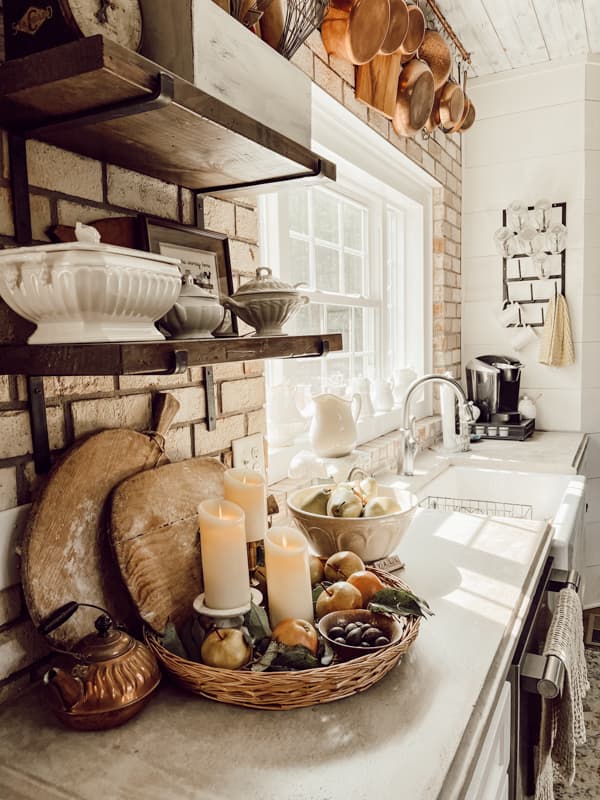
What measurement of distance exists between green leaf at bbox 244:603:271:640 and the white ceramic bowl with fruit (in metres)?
0.36

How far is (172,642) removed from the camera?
952mm

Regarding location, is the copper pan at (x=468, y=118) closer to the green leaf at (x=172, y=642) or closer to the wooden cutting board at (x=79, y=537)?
the wooden cutting board at (x=79, y=537)

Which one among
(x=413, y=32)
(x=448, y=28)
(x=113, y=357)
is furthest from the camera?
(x=448, y=28)

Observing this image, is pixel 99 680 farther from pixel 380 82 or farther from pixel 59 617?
pixel 380 82

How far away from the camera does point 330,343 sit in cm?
121

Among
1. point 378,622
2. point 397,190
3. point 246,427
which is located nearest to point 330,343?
point 246,427

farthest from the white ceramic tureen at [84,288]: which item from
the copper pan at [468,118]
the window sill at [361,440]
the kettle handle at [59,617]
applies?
the copper pan at [468,118]

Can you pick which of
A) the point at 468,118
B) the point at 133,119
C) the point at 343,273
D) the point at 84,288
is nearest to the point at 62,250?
the point at 84,288

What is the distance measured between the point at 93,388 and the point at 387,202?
7.26 feet

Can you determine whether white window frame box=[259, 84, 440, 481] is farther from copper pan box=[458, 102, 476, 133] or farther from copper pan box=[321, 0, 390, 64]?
copper pan box=[458, 102, 476, 133]

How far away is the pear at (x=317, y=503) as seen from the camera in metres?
1.41

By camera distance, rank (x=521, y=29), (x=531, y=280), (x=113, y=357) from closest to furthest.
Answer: (x=113, y=357) < (x=521, y=29) < (x=531, y=280)

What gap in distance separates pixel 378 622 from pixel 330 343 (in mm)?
513

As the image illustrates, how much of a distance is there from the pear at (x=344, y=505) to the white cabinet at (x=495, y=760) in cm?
44
